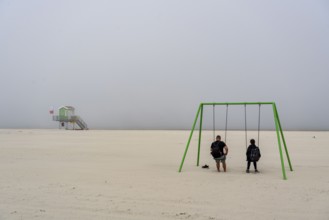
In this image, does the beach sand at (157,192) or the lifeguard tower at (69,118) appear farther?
the lifeguard tower at (69,118)

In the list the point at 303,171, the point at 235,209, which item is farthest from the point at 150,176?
the point at 303,171

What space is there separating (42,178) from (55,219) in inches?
173

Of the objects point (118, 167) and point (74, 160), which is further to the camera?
point (74, 160)

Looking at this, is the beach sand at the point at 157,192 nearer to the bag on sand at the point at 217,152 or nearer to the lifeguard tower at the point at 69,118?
the bag on sand at the point at 217,152

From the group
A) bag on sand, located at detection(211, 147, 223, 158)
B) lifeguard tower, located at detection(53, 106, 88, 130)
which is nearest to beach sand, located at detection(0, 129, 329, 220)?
bag on sand, located at detection(211, 147, 223, 158)

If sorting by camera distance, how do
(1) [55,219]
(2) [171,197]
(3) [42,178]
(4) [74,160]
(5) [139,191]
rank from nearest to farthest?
(1) [55,219], (2) [171,197], (5) [139,191], (3) [42,178], (4) [74,160]

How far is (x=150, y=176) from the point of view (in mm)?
10367

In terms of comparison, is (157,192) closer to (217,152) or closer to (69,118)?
(217,152)

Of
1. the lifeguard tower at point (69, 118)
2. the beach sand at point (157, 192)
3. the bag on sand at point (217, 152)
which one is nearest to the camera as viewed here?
the beach sand at point (157, 192)

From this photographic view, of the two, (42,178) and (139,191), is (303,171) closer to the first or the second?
(139,191)

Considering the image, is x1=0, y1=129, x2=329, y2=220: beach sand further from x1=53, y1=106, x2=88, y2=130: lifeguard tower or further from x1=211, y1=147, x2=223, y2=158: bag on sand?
x1=53, y1=106, x2=88, y2=130: lifeguard tower

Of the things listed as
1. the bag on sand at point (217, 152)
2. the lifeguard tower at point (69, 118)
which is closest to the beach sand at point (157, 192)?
the bag on sand at point (217, 152)

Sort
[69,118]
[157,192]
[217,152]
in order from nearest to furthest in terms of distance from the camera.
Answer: [157,192]
[217,152]
[69,118]

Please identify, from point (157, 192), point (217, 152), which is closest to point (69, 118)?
point (217, 152)
